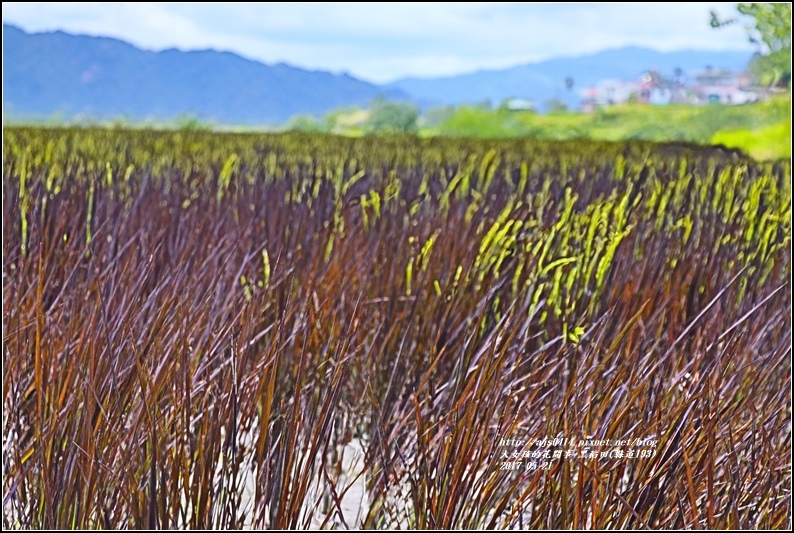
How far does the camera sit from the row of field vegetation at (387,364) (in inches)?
48.0

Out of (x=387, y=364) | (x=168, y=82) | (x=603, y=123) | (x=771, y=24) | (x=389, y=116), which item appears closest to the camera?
(x=387, y=364)

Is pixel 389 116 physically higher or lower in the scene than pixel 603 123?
higher

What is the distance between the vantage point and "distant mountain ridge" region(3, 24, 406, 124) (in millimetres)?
31597

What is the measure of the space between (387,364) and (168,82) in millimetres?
52449

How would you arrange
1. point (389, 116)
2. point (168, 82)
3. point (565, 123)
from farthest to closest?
point (168, 82), point (389, 116), point (565, 123)

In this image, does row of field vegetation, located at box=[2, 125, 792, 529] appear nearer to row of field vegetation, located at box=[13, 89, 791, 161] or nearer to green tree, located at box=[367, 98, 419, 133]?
row of field vegetation, located at box=[13, 89, 791, 161]

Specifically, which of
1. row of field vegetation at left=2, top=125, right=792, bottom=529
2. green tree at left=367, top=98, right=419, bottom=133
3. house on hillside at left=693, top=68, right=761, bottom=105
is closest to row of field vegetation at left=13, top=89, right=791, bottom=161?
A: green tree at left=367, top=98, right=419, bottom=133

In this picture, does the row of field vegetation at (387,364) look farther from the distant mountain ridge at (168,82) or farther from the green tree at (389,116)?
the distant mountain ridge at (168,82)

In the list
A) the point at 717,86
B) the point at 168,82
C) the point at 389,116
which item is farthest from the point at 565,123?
the point at 168,82

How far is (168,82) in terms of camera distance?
169 feet

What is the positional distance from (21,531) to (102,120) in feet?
43.6

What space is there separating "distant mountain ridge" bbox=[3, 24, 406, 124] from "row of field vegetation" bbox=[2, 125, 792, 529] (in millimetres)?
21713

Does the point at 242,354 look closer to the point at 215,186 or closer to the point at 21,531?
the point at 21,531

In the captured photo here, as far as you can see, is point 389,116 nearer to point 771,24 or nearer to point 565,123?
point 565,123
